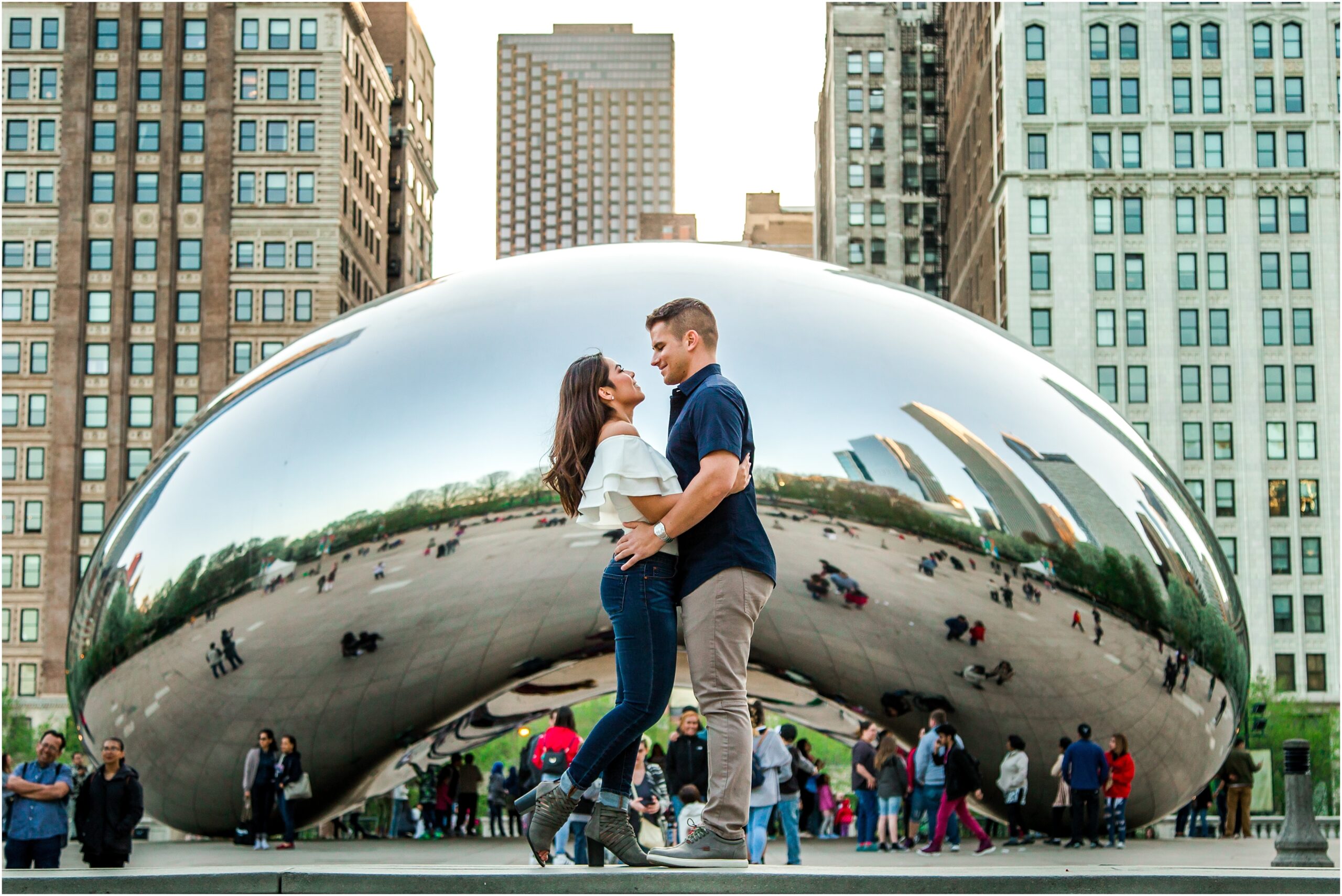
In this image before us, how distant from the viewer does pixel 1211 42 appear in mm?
68750

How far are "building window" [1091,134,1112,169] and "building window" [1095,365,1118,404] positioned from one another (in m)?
9.58

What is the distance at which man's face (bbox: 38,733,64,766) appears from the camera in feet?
36.5

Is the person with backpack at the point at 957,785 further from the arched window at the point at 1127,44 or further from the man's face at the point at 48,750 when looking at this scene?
the arched window at the point at 1127,44

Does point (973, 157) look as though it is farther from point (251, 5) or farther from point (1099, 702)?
point (1099, 702)

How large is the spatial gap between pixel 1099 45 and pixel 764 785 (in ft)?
209

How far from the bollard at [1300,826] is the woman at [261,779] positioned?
725cm

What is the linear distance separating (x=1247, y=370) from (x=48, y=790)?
63.4 m

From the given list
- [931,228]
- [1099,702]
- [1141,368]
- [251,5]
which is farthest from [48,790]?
[931,228]

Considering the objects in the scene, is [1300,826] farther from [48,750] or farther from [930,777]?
[48,750]

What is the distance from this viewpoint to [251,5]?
7206cm

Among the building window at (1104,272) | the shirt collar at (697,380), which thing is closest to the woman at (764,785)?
the shirt collar at (697,380)

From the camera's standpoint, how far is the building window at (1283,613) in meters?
63.3

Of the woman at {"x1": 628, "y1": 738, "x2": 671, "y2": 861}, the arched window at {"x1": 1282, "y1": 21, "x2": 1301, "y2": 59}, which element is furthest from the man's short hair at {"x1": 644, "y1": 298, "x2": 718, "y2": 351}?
the arched window at {"x1": 1282, "y1": 21, "x2": 1301, "y2": 59}

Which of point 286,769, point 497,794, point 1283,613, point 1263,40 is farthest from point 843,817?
point 1263,40
